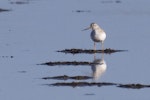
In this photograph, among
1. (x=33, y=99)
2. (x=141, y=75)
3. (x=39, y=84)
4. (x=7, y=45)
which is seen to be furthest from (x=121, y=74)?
(x=7, y=45)

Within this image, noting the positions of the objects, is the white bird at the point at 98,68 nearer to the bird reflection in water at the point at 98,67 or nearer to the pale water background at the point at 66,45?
the bird reflection in water at the point at 98,67

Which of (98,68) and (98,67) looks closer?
(98,68)

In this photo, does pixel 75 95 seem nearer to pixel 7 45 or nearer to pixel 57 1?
pixel 7 45

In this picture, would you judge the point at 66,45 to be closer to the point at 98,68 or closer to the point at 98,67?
the point at 98,67

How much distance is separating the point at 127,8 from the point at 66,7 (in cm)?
284

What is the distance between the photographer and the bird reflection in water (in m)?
17.5

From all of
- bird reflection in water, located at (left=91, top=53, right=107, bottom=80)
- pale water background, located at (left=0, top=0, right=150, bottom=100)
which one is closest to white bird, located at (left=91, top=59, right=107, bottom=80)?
bird reflection in water, located at (left=91, top=53, right=107, bottom=80)

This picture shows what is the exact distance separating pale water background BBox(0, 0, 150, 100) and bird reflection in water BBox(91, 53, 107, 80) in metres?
0.11

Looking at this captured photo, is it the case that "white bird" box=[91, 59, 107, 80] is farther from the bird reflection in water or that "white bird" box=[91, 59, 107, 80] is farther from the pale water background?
the pale water background

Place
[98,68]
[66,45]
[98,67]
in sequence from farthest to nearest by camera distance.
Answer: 1. [66,45]
2. [98,67]
3. [98,68]

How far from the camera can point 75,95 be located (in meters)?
15.3

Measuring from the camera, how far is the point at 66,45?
22.9m

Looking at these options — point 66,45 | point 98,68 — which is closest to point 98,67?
point 98,68

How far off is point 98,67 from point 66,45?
440cm
